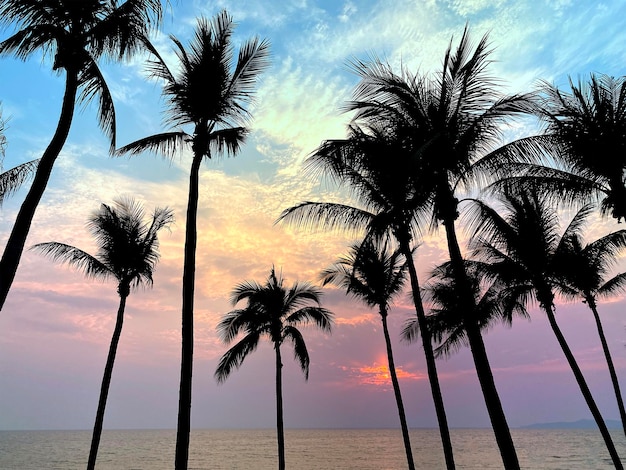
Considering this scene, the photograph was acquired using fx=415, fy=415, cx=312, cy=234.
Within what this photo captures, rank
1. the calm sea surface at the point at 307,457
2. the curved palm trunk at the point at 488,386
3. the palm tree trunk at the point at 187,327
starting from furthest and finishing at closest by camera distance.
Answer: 1. the calm sea surface at the point at 307,457
2. the curved palm trunk at the point at 488,386
3. the palm tree trunk at the point at 187,327

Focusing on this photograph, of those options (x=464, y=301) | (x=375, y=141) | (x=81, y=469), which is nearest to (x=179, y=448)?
(x=464, y=301)

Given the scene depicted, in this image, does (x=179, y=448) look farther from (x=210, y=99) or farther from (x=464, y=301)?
(x=210, y=99)

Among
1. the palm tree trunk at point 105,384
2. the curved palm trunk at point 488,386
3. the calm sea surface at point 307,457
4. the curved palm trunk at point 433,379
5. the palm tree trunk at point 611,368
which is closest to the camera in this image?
the curved palm trunk at point 488,386

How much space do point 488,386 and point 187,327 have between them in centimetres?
592

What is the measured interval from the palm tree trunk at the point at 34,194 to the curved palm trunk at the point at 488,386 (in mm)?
8094

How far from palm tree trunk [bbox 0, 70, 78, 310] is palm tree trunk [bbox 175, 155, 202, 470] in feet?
8.55

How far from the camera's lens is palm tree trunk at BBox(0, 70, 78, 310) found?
21.3 feet

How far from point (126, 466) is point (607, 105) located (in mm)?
53261

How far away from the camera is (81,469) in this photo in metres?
41.8

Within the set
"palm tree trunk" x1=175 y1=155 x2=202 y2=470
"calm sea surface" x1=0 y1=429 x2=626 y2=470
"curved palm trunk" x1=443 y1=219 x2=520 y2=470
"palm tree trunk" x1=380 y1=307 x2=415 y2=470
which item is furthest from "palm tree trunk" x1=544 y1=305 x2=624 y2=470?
"calm sea surface" x1=0 y1=429 x2=626 y2=470

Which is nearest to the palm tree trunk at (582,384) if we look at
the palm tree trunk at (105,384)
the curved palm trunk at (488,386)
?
the curved palm trunk at (488,386)

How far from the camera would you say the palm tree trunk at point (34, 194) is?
648 centimetres

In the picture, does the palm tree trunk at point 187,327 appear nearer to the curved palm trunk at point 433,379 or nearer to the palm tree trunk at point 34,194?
the palm tree trunk at point 34,194

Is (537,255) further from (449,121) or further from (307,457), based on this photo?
(307,457)
